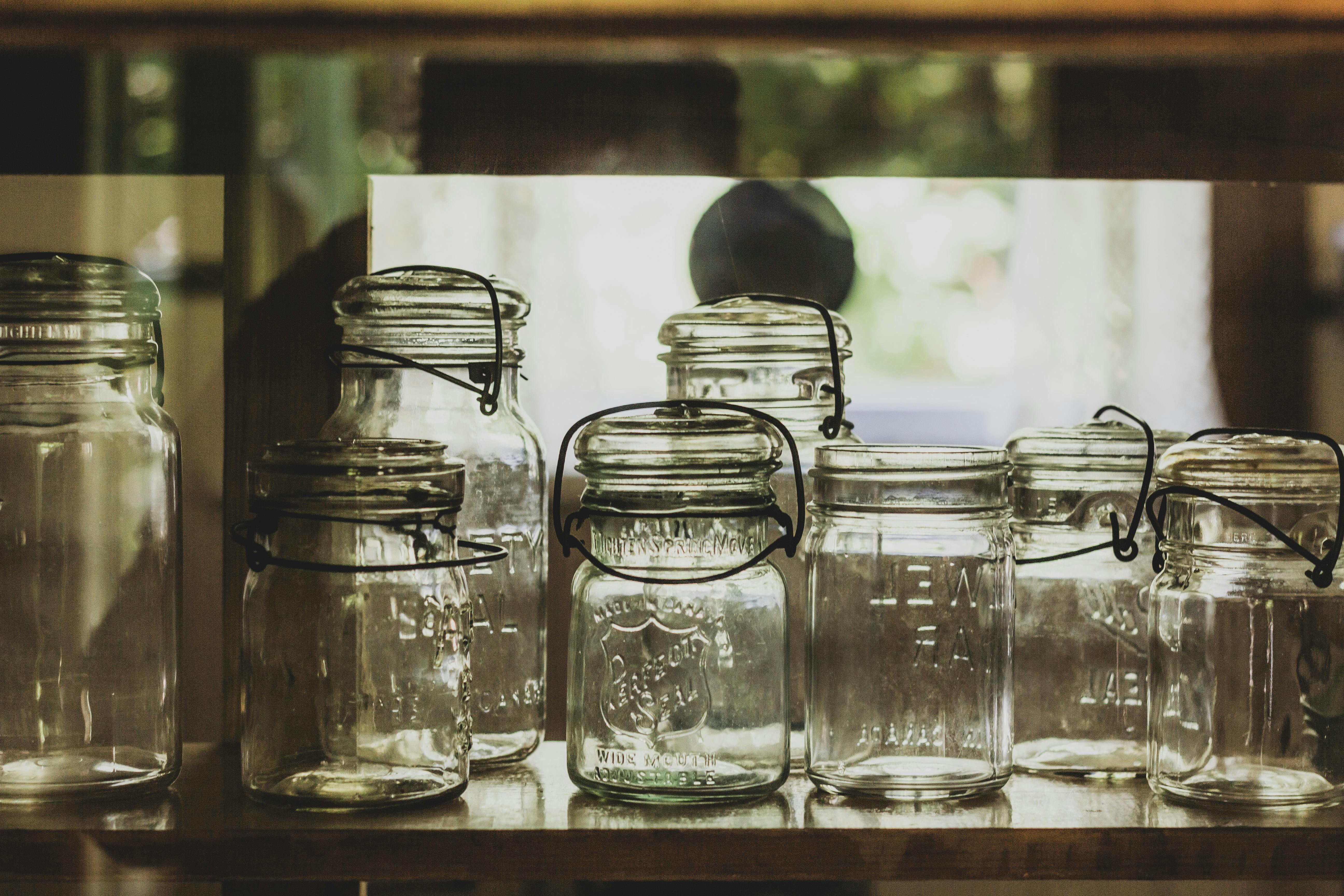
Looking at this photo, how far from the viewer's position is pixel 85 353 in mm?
722

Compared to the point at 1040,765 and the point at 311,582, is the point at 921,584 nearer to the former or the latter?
the point at 1040,765

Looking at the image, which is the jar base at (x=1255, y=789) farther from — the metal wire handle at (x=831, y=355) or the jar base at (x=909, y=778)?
the metal wire handle at (x=831, y=355)

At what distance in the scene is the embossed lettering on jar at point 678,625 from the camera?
26.8 inches

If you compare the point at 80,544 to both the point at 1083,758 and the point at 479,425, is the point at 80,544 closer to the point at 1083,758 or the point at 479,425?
the point at 479,425

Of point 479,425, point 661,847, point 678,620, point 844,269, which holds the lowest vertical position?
point 661,847

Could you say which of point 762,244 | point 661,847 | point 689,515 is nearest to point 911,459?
point 689,515

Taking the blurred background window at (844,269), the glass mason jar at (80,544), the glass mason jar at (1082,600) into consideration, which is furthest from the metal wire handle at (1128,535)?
the glass mason jar at (80,544)

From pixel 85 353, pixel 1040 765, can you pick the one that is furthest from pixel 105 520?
pixel 1040 765

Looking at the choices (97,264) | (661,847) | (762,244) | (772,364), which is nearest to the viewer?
(661,847)

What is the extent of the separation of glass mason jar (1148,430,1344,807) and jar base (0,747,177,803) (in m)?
0.55

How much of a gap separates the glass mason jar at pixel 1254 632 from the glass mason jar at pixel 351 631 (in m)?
0.39

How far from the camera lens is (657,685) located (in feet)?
2.24

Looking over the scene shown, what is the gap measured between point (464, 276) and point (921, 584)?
1.08ft

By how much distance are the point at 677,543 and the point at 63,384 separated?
0.36 metres
